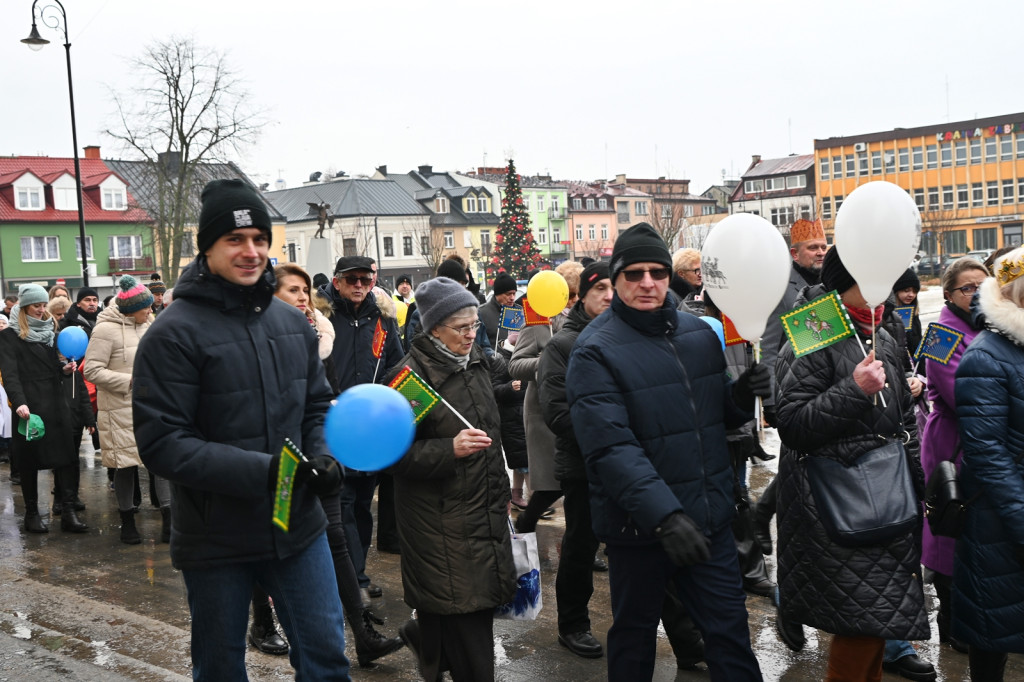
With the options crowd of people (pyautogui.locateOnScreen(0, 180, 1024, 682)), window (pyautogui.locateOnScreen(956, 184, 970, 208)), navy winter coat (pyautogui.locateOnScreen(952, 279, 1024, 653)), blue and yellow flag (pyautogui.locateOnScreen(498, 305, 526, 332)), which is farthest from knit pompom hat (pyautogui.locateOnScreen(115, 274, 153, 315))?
window (pyautogui.locateOnScreen(956, 184, 970, 208))

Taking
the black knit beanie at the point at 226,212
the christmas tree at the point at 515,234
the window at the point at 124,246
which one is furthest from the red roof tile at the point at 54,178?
the black knit beanie at the point at 226,212

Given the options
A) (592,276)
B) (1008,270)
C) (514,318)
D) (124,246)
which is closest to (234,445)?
(592,276)

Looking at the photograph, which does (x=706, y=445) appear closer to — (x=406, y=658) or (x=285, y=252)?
(x=406, y=658)

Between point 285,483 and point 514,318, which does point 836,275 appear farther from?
point 514,318

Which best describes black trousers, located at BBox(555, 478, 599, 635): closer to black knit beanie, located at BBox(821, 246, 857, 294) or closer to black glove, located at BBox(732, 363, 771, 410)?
black glove, located at BBox(732, 363, 771, 410)

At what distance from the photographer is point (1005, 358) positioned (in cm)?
379

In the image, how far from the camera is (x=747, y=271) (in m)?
3.81

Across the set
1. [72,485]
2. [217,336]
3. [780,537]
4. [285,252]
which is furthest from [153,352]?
[285,252]

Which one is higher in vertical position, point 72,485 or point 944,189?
point 944,189

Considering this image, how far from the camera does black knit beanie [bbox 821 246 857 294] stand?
4.05 m

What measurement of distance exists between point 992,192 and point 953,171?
325 centimetres

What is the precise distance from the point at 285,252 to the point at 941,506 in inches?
2807

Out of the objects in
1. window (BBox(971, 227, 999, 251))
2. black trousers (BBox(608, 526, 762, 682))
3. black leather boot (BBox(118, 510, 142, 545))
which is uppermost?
window (BBox(971, 227, 999, 251))

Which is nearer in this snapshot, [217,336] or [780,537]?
[217,336]
